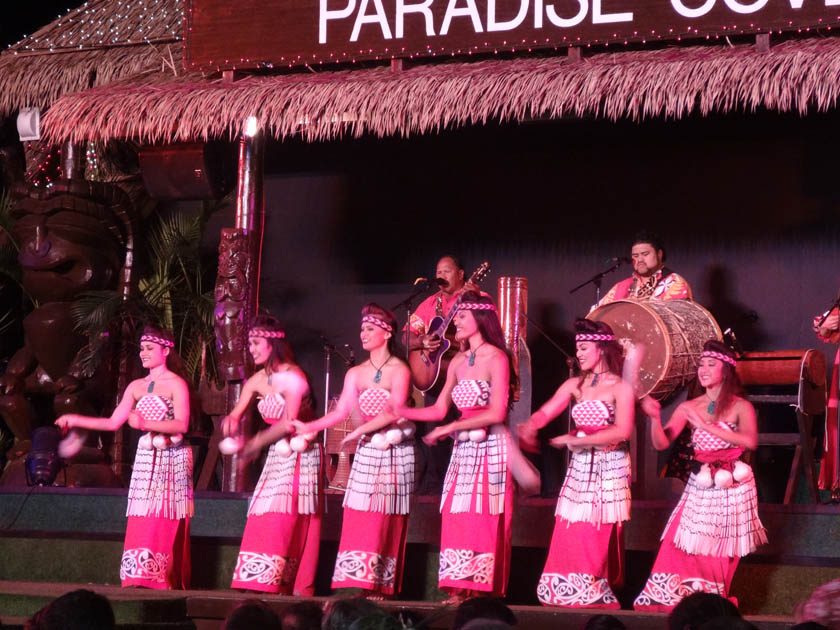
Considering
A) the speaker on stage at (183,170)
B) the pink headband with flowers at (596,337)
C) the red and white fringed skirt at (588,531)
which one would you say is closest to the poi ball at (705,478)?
the red and white fringed skirt at (588,531)

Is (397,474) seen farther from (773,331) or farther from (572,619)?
(773,331)

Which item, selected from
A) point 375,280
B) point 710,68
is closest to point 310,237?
point 375,280

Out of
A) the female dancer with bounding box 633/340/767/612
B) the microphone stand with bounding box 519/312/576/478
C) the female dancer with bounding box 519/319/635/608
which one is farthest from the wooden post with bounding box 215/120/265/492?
the female dancer with bounding box 633/340/767/612

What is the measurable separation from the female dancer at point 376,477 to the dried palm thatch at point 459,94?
1646 mm

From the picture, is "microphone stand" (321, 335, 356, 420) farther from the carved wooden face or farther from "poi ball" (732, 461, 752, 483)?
"poi ball" (732, 461, 752, 483)

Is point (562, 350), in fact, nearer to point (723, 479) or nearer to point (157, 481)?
point (723, 479)

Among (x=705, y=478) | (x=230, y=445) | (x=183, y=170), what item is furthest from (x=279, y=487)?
(x=183, y=170)

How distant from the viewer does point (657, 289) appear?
8.68m

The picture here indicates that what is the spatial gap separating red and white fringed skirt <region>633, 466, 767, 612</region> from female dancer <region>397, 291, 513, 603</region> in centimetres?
77

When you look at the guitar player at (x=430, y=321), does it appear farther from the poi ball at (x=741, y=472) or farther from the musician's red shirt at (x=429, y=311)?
the poi ball at (x=741, y=472)

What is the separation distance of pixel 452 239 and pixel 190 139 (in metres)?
2.38

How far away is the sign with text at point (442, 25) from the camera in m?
7.86

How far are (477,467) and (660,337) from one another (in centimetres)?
173

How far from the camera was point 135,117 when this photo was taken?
874cm
